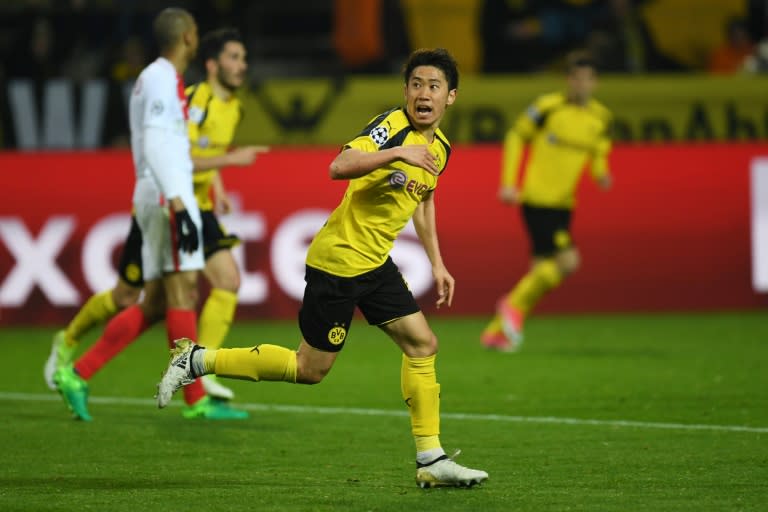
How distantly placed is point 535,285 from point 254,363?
6.11 m

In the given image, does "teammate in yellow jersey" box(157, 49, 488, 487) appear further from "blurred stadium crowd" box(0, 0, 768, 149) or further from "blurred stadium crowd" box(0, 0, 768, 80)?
"blurred stadium crowd" box(0, 0, 768, 80)

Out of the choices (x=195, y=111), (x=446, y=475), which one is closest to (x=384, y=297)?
(x=446, y=475)

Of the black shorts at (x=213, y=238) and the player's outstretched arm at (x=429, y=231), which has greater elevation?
the player's outstretched arm at (x=429, y=231)

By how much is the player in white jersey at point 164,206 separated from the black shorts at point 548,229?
4.78 metres

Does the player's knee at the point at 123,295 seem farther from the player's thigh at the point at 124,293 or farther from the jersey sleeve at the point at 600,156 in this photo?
the jersey sleeve at the point at 600,156

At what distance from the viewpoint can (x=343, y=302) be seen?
6.34 m

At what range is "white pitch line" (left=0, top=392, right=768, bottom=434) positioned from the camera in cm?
791

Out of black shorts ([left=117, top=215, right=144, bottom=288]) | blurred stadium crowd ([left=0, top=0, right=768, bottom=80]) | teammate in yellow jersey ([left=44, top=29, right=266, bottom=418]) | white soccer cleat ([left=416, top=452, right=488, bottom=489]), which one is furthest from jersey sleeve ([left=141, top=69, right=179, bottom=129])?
blurred stadium crowd ([left=0, top=0, right=768, bottom=80])

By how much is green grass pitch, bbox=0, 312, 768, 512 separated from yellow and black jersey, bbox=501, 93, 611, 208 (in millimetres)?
1393

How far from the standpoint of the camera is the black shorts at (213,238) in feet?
29.3

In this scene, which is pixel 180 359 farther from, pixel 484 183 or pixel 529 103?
pixel 529 103

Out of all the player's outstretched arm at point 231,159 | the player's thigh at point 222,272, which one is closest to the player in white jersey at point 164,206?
the player's outstretched arm at point 231,159

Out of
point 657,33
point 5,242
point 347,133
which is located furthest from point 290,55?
point 5,242

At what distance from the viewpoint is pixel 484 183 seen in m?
14.2
